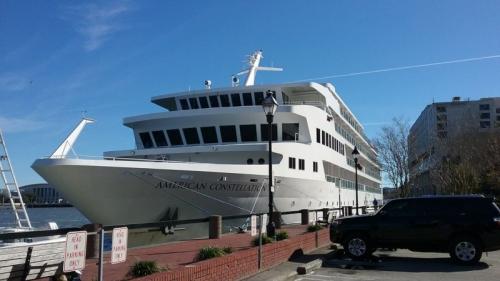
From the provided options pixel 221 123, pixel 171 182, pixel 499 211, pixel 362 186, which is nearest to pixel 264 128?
pixel 221 123

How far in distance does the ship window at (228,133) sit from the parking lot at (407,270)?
47.4 ft

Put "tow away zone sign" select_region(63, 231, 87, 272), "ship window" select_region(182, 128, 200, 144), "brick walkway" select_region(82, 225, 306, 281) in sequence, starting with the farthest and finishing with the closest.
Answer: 1. "ship window" select_region(182, 128, 200, 144)
2. "brick walkway" select_region(82, 225, 306, 281)
3. "tow away zone sign" select_region(63, 231, 87, 272)

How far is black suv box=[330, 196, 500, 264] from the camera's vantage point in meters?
12.9

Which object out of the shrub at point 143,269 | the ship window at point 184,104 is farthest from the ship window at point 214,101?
the shrub at point 143,269

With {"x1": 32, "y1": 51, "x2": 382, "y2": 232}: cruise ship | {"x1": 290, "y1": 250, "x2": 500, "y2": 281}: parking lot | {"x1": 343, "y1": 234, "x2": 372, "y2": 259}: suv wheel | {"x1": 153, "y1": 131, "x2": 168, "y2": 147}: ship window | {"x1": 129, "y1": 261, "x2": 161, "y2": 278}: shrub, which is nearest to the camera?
{"x1": 129, "y1": 261, "x2": 161, "y2": 278}: shrub

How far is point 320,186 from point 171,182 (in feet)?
38.7

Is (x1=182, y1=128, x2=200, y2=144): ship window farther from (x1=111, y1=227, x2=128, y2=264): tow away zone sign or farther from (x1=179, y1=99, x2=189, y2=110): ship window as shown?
(x1=111, y1=227, x2=128, y2=264): tow away zone sign

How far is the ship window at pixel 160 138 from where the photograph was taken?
95.8ft

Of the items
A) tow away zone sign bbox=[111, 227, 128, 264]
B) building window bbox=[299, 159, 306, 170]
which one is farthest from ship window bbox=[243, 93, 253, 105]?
tow away zone sign bbox=[111, 227, 128, 264]

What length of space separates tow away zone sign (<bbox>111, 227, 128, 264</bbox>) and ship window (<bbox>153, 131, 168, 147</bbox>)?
23278 millimetres

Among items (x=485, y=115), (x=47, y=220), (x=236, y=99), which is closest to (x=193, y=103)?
(x=236, y=99)

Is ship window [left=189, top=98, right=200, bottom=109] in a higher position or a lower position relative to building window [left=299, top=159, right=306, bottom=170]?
higher

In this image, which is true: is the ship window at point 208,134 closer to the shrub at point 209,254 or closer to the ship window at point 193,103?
the ship window at point 193,103

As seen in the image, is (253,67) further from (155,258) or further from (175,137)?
(155,258)
